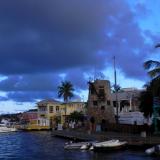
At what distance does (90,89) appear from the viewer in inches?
4668

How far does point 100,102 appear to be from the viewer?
11706 cm

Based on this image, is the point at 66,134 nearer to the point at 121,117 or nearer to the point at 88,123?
the point at 88,123

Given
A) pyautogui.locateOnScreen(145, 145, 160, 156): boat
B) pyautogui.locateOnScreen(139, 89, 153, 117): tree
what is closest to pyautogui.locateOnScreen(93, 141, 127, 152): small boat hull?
pyautogui.locateOnScreen(145, 145, 160, 156): boat

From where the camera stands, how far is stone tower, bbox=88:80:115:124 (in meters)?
117

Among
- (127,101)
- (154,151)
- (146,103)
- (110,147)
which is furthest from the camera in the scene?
(127,101)

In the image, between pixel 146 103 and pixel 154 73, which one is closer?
pixel 154 73

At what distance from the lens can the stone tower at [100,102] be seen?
116938 mm

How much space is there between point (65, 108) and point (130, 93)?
5587 centimetres

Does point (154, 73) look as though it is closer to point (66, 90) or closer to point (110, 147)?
point (110, 147)

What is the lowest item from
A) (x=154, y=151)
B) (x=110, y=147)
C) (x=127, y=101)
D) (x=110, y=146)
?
(x=154, y=151)

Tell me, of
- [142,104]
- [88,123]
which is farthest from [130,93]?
[142,104]

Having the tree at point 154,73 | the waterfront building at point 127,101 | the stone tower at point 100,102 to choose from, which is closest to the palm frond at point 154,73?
the tree at point 154,73

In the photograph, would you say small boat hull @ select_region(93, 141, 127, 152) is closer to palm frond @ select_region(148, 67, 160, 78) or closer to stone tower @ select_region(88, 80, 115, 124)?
palm frond @ select_region(148, 67, 160, 78)

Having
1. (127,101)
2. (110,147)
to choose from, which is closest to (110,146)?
(110,147)
